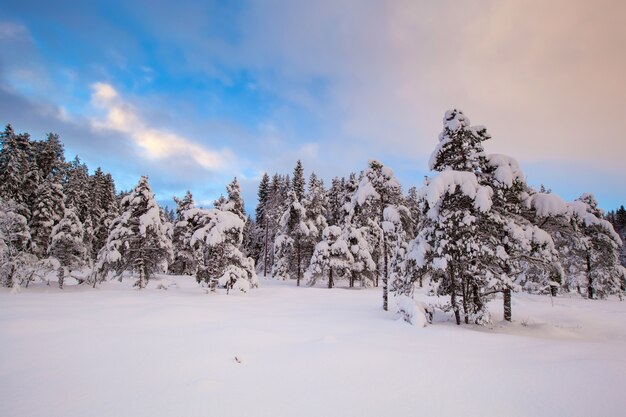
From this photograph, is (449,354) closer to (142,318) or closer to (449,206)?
(449,206)

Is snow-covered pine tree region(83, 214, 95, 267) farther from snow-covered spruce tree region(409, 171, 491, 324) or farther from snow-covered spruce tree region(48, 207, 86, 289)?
snow-covered spruce tree region(409, 171, 491, 324)

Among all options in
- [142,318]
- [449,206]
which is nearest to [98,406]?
[142,318]

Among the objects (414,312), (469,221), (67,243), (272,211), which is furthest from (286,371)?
(272,211)

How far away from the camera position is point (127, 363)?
698 cm

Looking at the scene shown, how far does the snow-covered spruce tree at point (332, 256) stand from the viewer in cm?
3528

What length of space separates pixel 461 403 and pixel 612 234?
35206 mm

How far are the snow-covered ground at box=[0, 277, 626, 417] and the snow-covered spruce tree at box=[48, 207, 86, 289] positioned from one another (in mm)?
18855

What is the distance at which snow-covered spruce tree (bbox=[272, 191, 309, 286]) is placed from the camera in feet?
126

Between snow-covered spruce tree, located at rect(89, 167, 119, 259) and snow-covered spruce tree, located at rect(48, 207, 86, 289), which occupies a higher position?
snow-covered spruce tree, located at rect(89, 167, 119, 259)

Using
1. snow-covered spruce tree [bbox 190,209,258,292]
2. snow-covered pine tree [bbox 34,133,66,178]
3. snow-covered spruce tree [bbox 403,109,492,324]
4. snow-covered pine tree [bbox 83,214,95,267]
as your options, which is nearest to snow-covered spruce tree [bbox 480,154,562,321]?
snow-covered spruce tree [bbox 403,109,492,324]

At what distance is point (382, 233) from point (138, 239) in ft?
63.9

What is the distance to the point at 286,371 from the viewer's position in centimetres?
674

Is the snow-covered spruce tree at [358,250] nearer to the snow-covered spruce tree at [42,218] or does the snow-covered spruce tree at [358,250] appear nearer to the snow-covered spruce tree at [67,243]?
the snow-covered spruce tree at [67,243]

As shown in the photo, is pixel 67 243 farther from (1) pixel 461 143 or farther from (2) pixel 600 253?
(2) pixel 600 253
